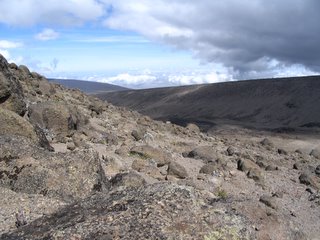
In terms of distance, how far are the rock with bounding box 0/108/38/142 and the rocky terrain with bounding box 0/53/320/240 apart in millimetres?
23

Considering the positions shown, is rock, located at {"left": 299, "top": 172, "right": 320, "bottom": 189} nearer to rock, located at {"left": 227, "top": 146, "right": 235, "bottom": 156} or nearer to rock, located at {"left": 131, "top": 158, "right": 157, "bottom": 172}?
rock, located at {"left": 227, "top": 146, "right": 235, "bottom": 156}

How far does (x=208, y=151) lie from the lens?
63.0 feet

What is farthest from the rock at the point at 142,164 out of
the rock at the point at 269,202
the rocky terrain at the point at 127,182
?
the rock at the point at 269,202

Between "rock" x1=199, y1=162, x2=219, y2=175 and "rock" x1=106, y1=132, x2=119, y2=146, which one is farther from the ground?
"rock" x1=106, y1=132, x2=119, y2=146

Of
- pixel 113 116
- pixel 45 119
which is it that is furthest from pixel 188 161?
pixel 113 116

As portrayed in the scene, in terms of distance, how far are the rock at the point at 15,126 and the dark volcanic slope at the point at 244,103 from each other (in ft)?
119

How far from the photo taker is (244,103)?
227 feet

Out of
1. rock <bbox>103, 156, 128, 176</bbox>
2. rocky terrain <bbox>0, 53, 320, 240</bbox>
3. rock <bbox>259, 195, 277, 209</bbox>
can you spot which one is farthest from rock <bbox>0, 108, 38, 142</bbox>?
rock <bbox>259, 195, 277, 209</bbox>

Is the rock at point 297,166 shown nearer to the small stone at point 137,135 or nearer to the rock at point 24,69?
the small stone at point 137,135

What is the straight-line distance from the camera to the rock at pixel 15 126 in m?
10.7

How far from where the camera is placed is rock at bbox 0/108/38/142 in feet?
35.0

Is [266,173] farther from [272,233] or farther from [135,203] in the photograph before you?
[135,203]

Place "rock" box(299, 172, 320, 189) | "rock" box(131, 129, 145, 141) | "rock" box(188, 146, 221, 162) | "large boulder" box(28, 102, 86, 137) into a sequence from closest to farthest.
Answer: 1. "large boulder" box(28, 102, 86, 137)
2. "rock" box(299, 172, 320, 189)
3. "rock" box(188, 146, 221, 162)
4. "rock" box(131, 129, 145, 141)

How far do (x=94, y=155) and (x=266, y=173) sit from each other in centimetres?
1187
